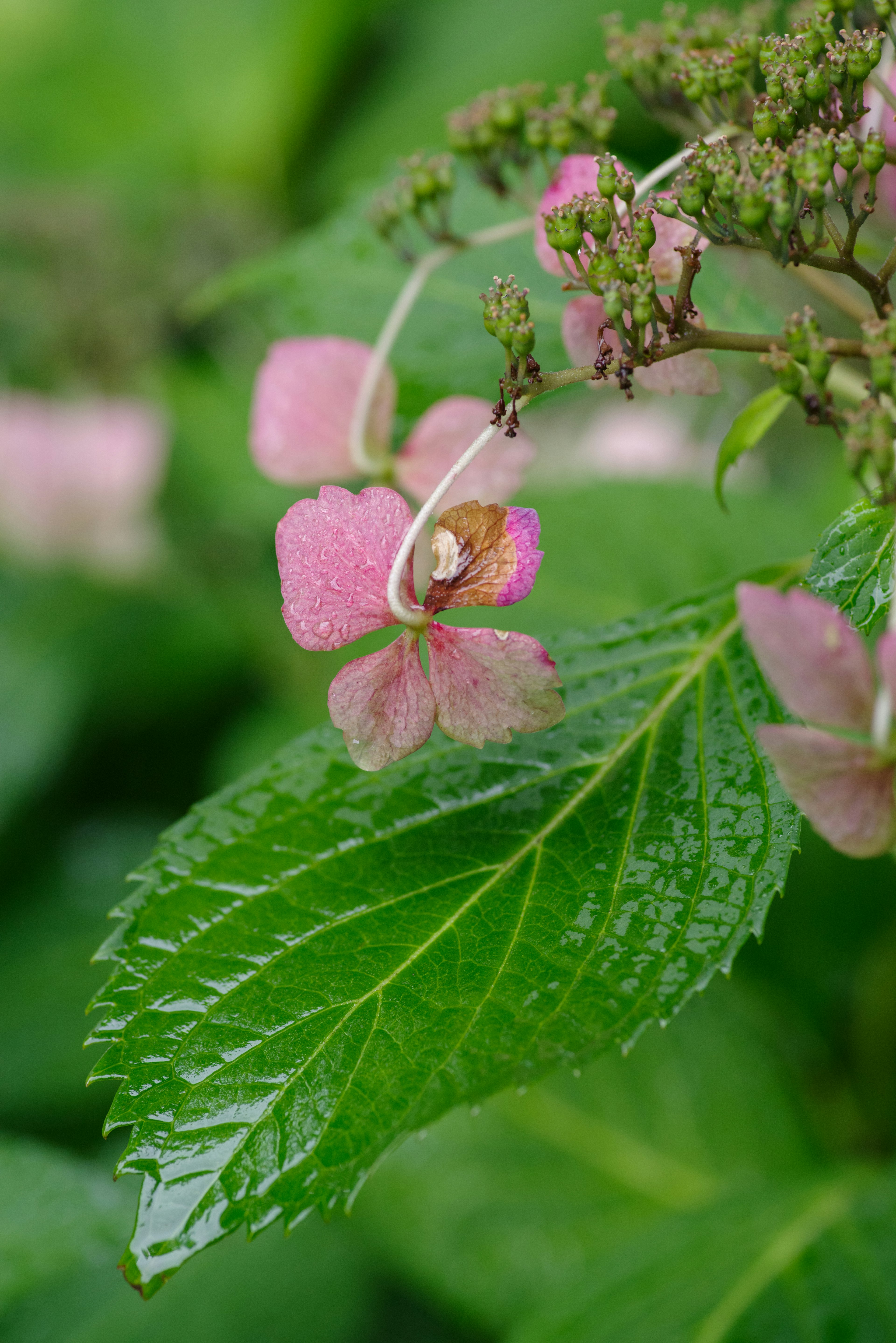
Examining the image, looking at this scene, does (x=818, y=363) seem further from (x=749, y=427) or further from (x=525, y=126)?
(x=525, y=126)

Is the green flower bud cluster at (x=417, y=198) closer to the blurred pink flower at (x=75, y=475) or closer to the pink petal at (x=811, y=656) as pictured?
the pink petal at (x=811, y=656)

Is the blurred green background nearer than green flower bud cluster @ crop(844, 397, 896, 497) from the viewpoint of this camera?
No

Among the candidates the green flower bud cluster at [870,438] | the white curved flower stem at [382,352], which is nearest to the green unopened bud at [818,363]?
the green flower bud cluster at [870,438]

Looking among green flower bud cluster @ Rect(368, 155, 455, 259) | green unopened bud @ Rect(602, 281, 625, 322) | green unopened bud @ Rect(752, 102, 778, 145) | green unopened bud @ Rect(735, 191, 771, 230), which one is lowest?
green unopened bud @ Rect(602, 281, 625, 322)

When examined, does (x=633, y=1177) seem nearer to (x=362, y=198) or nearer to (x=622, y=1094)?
(x=622, y=1094)

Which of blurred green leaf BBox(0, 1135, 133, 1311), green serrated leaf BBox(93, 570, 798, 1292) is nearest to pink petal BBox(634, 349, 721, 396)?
green serrated leaf BBox(93, 570, 798, 1292)

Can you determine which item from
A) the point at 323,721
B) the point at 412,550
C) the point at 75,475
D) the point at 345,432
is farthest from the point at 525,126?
the point at 75,475

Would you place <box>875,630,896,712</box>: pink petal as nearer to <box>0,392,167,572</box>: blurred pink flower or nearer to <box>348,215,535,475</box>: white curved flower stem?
<box>348,215,535,475</box>: white curved flower stem

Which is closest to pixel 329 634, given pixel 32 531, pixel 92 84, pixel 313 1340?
pixel 313 1340
